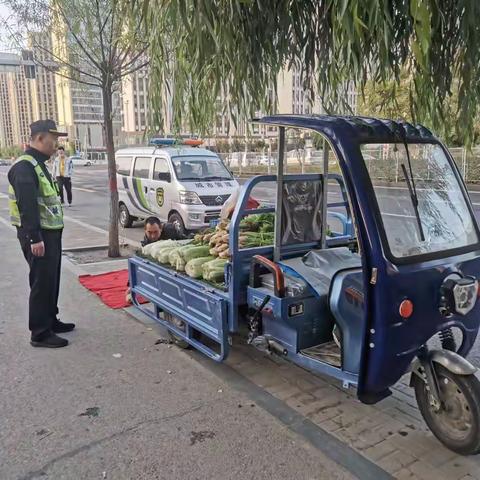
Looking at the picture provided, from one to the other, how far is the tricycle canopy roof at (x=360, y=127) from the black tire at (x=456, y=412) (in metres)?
1.42

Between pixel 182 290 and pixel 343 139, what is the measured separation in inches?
79.7

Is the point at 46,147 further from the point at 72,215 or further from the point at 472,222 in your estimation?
the point at 72,215

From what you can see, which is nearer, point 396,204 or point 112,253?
point 396,204

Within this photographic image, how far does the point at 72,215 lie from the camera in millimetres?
14484

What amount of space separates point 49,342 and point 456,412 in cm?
351

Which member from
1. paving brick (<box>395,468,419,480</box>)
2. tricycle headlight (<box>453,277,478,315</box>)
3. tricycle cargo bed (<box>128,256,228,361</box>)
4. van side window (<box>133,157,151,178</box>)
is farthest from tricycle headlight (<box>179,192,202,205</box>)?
paving brick (<box>395,468,419,480</box>)

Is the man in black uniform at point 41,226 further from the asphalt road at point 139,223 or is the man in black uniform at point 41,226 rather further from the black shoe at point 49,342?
the asphalt road at point 139,223

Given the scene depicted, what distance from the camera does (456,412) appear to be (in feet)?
9.21

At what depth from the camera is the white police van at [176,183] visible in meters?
9.89

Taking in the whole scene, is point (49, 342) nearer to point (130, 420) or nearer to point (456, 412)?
point (130, 420)

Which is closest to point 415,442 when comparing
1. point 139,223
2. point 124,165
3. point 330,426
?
point 330,426

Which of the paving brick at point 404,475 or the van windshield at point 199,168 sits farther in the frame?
the van windshield at point 199,168

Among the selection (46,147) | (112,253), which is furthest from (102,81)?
(46,147)

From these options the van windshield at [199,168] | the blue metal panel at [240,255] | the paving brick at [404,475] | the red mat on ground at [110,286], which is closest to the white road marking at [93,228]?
the van windshield at [199,168]
